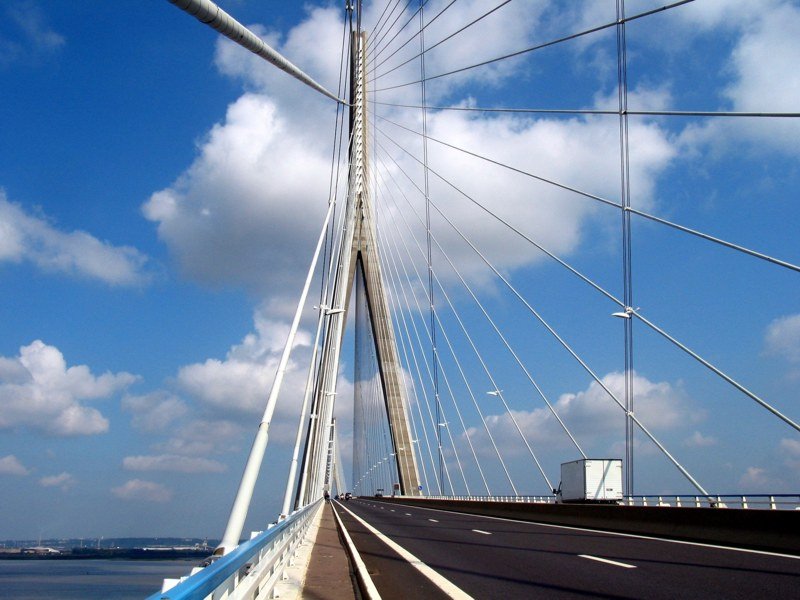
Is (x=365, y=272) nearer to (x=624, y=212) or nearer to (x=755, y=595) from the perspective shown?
(x=624, y=212)

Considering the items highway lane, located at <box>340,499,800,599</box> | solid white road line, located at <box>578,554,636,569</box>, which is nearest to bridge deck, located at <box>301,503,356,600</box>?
highway lane, located at <box>340,499,800,599</box>

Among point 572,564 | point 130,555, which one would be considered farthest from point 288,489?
point 130,555

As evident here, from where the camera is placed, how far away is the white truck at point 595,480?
3638cm

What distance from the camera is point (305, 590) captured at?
33.6 feet

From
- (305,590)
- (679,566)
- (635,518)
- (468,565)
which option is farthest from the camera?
(635,518)

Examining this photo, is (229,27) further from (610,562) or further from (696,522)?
(696,522)

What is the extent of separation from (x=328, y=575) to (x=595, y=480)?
27.0 meters

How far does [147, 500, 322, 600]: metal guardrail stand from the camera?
4.57 metres

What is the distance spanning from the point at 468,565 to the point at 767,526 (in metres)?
5.90

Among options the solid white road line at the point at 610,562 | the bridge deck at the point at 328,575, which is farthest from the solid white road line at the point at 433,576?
the solid white road line at the point at 610,562

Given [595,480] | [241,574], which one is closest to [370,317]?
[595,480]

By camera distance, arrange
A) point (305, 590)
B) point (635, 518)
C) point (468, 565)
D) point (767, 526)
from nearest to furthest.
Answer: point (305, 590), point (468, 565), point (767, 526), point (635, 518)

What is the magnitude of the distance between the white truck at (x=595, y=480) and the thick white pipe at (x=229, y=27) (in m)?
28.0

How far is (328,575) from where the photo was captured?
11914mm
